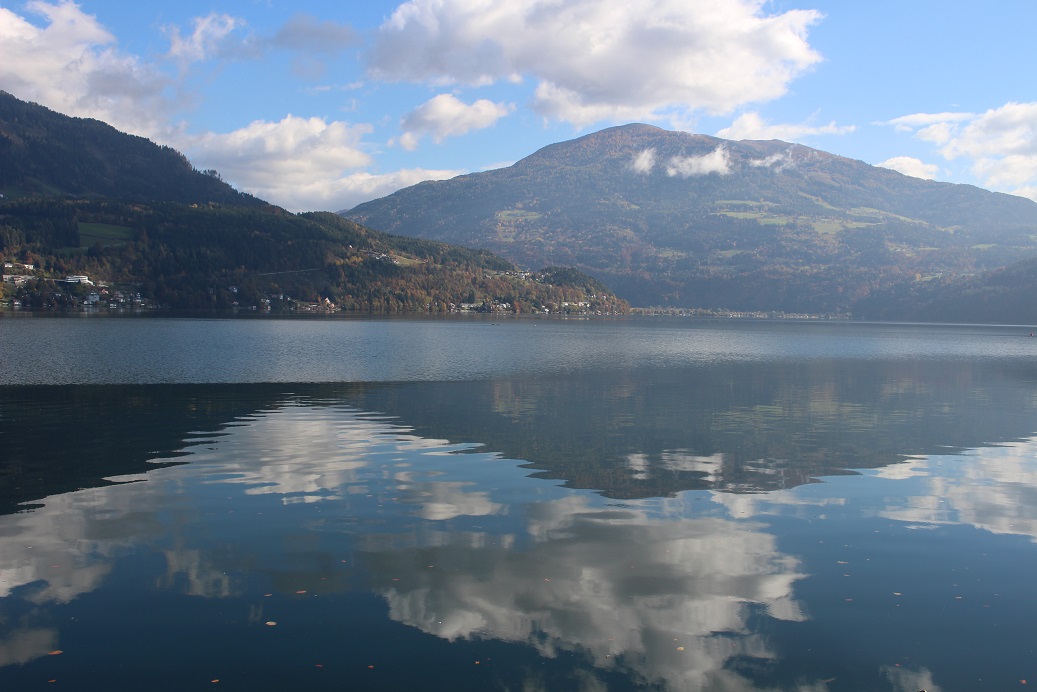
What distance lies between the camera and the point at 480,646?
1151 centimetres

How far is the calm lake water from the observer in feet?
36.2

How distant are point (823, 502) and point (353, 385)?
33.0 m

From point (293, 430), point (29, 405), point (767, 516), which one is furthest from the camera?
point (29, 405)

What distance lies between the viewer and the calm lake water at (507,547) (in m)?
11.0

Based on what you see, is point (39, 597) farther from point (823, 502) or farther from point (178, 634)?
point (823, 502)

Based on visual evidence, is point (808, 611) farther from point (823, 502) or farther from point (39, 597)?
point (39, 597)

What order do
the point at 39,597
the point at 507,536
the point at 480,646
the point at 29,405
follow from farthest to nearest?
the point at 29,405, the point at 507,536, the point at 39,597, the point at 480,646

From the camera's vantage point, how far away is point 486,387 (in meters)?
48.3

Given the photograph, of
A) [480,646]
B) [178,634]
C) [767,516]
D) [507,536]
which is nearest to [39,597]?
[178,634]

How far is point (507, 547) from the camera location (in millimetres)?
16109

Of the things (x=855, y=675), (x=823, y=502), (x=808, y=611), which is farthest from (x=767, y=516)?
(x=855, y=675)

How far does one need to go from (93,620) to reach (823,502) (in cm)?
1755

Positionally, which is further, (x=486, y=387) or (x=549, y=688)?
(x=486, y=387)

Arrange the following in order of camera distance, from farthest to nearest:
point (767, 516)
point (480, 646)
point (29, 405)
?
point (29, 405)
point (767, 516)
point (480, 646)
